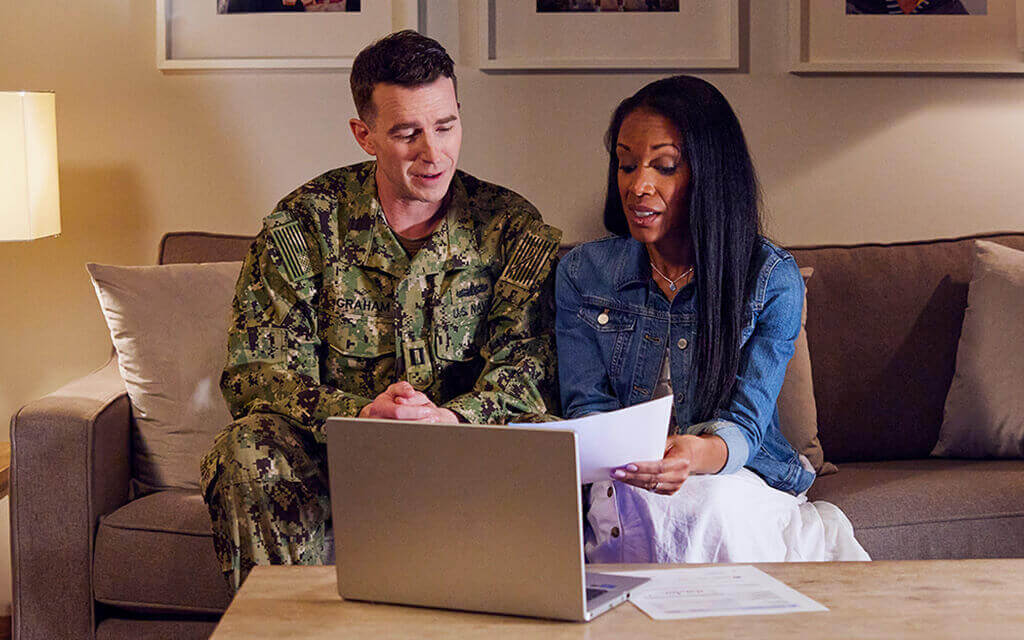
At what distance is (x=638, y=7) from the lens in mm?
2562

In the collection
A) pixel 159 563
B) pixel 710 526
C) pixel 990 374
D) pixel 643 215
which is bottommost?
pixel 159 563

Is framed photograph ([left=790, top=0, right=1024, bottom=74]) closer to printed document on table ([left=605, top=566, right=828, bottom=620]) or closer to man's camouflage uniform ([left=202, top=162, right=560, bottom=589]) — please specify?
man's camouflage uniform ([left=202, top=162, right=560, bottom=589])

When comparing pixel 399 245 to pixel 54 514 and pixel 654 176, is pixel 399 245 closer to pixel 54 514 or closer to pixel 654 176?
pixel 654 176

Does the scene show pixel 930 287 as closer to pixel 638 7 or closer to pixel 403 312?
pixel 638 7

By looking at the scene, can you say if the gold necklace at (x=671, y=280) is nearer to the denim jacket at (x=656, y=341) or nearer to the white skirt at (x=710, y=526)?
the denim jacket at (x=656, y=341)

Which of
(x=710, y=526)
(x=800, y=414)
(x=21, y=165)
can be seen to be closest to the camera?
(x=710, y=526)

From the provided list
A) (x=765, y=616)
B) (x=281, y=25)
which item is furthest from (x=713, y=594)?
(x=281, y=25)

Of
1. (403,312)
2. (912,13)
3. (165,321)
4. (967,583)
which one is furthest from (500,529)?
(912,13)

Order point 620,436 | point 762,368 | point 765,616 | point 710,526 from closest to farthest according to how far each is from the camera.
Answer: point 765,616 → point 620,436 → point 710,526 → point 762,368

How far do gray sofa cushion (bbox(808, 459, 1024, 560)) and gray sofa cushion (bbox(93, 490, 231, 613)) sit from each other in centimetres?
106

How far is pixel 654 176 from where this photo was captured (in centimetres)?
178

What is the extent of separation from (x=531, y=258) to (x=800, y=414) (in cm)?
63

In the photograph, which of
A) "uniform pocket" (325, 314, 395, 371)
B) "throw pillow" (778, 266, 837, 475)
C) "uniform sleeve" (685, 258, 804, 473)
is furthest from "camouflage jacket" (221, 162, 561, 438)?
"throw pillow" (778, 266, 837, 475)

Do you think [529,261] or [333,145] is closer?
[529,261]
